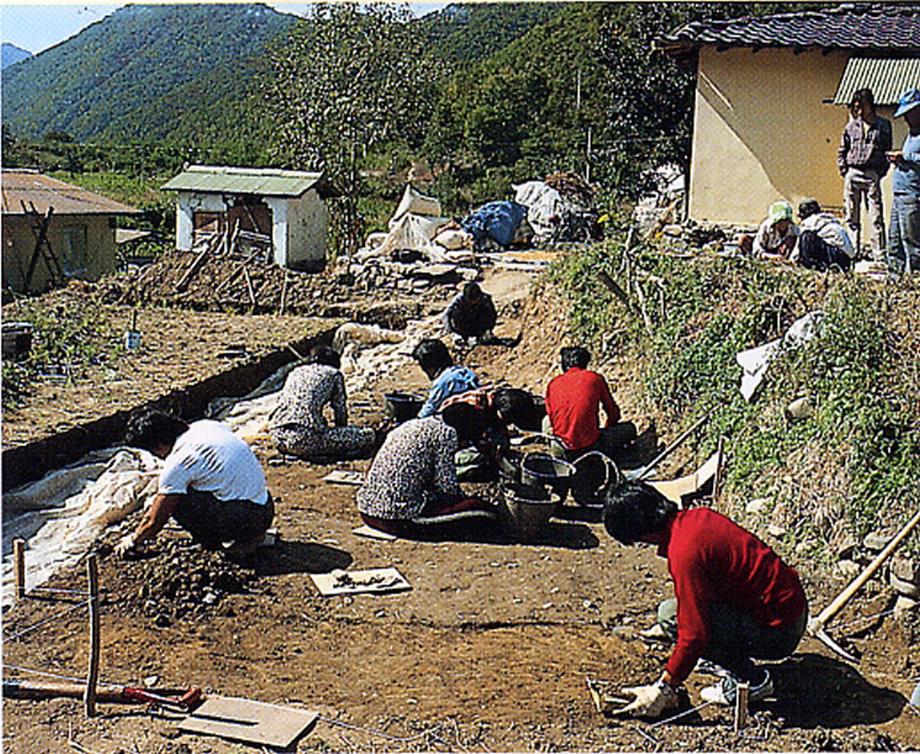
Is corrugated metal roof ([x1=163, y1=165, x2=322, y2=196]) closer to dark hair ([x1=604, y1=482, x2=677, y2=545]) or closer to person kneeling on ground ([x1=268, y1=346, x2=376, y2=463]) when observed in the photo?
person kneeling on ground ([x1=268, y1=346, x2=376, y2=463])

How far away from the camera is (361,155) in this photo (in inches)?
1323

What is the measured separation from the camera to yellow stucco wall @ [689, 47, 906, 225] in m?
15.7

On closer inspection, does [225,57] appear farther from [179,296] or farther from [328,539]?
[328,539]

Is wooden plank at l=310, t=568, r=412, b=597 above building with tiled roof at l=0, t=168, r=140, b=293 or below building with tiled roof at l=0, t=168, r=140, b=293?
below

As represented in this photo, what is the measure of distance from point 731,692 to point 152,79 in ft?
169

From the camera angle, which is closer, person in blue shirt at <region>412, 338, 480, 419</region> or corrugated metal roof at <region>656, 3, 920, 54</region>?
person in blue shirt at <region>412, 338, 480, 419</region>

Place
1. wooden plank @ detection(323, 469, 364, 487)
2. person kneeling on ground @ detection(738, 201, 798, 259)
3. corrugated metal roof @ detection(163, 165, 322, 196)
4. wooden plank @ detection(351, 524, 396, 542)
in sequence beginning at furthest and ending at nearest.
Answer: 1. corrugated metal roof @ detection(163, 165, 322, 196)
2. person kneeling on ground @ detection(738, 201, 798, 259)
3. wooden plank @ detection(323, 469, 364, 487)
4. wooden plank @ detection(351, 524, 396, 542)

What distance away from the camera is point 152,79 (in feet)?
170

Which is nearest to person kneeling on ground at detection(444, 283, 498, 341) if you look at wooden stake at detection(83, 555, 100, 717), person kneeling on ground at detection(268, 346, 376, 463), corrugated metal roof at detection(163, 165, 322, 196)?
person kneeling on ground at detection(268, 346, 376, 463)

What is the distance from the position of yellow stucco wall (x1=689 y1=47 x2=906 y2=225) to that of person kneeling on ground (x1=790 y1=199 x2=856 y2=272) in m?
5.26

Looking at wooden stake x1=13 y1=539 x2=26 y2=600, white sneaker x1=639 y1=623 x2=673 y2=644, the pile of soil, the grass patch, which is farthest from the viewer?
the pile of soil

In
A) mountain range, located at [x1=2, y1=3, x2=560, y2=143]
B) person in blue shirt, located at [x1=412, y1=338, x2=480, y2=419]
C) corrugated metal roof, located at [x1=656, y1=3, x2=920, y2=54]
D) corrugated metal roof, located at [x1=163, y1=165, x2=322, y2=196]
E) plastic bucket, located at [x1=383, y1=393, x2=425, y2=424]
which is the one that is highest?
mountain range, located at [x1=2, y1=3, x2=560, y2=143]

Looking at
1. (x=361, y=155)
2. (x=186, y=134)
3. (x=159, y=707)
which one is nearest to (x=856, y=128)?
(x=159, y=707)

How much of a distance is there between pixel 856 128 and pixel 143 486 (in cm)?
739
